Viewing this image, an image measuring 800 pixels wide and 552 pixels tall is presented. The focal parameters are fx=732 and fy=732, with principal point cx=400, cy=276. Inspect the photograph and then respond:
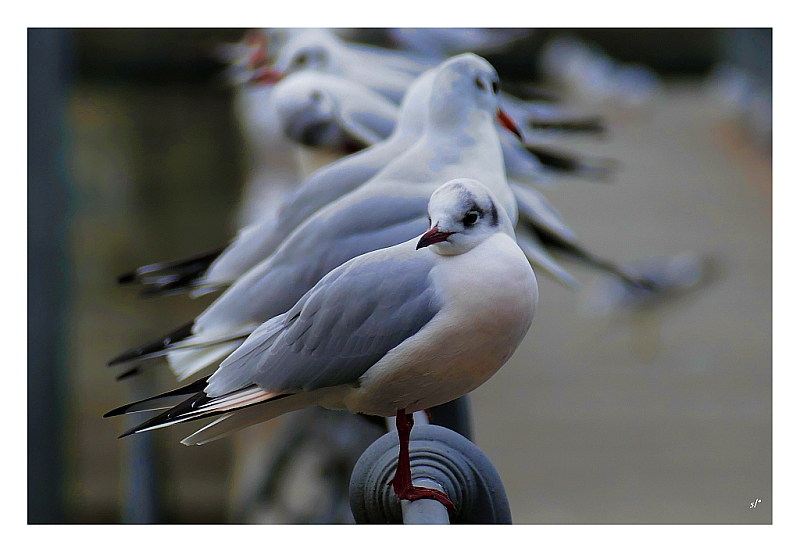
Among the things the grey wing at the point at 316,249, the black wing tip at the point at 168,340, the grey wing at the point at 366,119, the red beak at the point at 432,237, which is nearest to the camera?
the red beak at the point at 432,237

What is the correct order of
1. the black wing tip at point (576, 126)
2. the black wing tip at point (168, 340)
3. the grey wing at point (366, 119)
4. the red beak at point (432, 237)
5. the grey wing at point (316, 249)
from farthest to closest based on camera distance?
the black wing tip at point (576, 126) < the grey wing at point (366, 119) < the black wing tip at point (168, 340) < the grey wing at point (316, 249) < the red beak at point (432, 237)

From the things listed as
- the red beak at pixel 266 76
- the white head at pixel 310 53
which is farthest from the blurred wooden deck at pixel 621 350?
the white head at pixel 310 53

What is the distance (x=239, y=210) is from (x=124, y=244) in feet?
A: 0.97

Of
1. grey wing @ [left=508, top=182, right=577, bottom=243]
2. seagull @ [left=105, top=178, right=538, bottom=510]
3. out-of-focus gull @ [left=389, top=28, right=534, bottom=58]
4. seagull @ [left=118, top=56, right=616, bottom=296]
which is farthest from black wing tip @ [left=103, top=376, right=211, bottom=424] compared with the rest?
out-of-focus gull @ [left=389, top=28, right=534, bottom=58]

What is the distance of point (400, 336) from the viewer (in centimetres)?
100

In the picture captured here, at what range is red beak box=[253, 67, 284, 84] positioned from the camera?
1.69 metres

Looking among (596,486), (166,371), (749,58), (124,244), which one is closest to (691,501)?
(596,486)

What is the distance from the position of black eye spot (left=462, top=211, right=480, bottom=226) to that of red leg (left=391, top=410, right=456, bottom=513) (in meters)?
0.30

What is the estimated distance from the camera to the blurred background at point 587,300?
5.40 ft

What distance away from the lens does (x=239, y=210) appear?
1.92 meters

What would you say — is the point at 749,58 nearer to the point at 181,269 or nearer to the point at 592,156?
the point at 592,156

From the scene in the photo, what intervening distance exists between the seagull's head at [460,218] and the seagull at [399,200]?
27cm

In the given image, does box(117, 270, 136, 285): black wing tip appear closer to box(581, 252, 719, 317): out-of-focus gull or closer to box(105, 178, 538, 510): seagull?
box(105, 178, 538, 510): seagull

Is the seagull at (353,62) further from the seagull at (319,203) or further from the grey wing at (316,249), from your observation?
the grey wing at (316,249)
